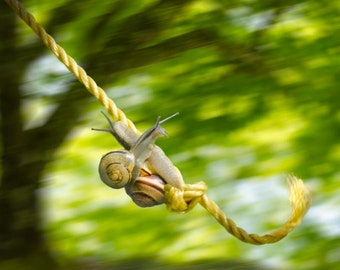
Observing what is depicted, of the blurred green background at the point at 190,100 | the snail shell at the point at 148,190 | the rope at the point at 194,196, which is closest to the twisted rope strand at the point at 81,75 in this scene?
the rope at the point at 194,196

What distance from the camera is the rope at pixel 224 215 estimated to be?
1425mm

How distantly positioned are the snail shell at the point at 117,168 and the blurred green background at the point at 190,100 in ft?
5.11

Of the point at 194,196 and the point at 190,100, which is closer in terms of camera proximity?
the point at 194,196

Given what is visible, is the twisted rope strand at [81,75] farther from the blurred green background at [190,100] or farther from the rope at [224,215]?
the blurred green background at [190,100]

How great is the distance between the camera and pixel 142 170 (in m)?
1.47

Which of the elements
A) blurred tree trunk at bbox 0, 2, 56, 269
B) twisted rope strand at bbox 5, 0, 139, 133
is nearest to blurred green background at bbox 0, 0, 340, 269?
blurred tree trunk at bbox 0, 2, 56, 269

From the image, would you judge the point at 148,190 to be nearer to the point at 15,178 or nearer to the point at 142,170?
the point at 142,170

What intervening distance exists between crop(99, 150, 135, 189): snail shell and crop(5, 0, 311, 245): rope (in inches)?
2.6

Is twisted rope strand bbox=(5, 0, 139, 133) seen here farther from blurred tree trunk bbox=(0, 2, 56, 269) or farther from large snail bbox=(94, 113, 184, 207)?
blurred tree trunk bbox=(0, 2, 56, 269)

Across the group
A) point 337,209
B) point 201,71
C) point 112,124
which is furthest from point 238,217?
point 112,124

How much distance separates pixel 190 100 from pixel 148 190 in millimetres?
1704

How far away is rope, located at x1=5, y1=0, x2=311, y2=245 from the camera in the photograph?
4.69 ft

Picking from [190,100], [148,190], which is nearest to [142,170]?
[148,190]

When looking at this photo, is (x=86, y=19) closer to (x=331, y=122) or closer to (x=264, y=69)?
(x=264, y=69)
